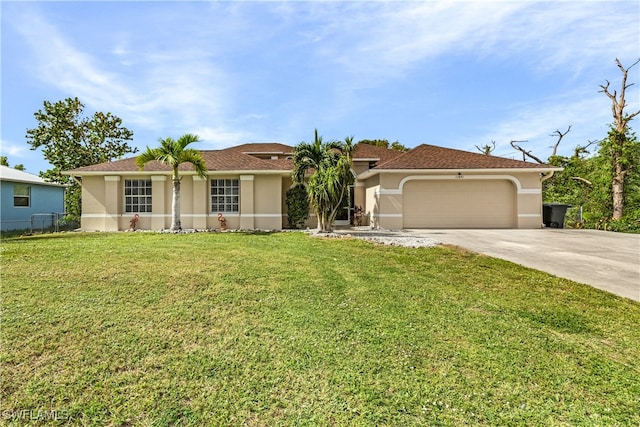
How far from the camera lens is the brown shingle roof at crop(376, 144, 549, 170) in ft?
55.0

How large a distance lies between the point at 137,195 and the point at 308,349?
1633cm

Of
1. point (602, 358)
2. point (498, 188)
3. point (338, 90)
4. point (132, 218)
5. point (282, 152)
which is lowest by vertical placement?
point (602, 358)

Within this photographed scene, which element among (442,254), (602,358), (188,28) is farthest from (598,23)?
(188,28)

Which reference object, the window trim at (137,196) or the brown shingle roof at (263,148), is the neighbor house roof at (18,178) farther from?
the brown shingle roof at (263,148)

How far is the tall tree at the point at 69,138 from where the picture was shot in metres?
22.8

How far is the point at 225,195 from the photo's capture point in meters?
16.7

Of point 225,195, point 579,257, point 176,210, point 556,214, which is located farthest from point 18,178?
point 556,214

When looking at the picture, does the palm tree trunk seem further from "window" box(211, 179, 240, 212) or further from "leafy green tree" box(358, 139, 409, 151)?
"leafy green tree" box(358, 139, 409, 151)

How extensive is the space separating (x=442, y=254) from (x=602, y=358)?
5249 mm

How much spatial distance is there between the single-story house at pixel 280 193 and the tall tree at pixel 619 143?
5811mm

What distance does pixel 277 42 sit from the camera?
1030cm

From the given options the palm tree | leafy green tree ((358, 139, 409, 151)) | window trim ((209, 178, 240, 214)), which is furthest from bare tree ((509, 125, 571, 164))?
the palm tree

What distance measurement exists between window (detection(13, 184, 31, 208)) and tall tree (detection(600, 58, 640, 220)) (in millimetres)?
36125

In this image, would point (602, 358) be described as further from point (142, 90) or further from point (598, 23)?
point (142, 90)
